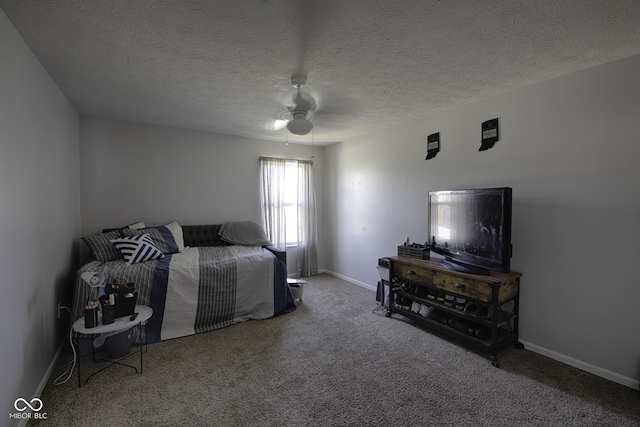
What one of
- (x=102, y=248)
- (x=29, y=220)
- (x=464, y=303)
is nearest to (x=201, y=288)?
(x=102, y=248)

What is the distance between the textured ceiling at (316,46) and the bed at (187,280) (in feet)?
5.06

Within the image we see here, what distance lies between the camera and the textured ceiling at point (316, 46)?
150 cm

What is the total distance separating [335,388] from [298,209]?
3157 millimetres

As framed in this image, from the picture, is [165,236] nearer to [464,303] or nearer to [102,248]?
[102,248]

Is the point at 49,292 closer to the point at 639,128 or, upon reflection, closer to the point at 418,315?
the point at 418,315

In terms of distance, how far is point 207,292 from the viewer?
2.90 m

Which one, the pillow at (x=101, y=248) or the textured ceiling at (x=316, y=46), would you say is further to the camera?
the pillow at (x=101, y=248)

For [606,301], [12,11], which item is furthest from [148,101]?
[606,301]

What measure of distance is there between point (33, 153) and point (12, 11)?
34.6 inches

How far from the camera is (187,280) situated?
2.80m

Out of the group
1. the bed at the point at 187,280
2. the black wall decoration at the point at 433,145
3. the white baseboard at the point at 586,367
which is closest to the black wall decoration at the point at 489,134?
the black wall decoration at the point at 433,145

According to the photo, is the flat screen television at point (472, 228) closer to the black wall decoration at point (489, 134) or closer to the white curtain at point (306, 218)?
the black wall decoration at point (489, 134)

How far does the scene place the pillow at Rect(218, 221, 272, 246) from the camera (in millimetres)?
3982

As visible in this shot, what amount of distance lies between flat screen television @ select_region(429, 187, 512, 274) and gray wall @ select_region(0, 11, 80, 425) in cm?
319
